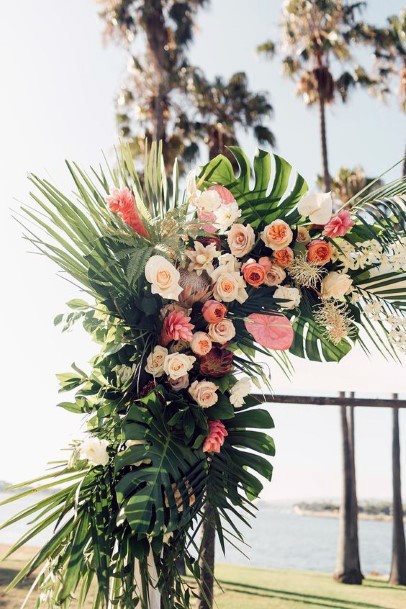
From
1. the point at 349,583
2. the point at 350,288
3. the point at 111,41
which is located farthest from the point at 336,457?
the point at 350,288

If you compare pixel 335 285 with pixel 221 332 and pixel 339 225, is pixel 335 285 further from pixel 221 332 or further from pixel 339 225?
pixel 221 332

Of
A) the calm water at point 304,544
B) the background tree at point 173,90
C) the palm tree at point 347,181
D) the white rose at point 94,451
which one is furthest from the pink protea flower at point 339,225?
the calm water at point 304,544

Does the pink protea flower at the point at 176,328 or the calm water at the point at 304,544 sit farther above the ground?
the pink protea flower at the point at 176,328

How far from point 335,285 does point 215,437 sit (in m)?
0.57

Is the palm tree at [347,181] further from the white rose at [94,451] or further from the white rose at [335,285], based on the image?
the white rose at [94,451]

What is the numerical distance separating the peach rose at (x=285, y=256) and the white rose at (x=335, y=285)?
0.41 ft

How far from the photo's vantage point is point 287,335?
1.97 meters

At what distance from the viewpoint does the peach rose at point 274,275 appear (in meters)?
1.98

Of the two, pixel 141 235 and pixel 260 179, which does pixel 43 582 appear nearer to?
pixel 141 235

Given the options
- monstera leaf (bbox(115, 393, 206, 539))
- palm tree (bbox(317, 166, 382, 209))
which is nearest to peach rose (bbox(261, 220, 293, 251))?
monstera leaf (bbox(115, 393, 206, 539))

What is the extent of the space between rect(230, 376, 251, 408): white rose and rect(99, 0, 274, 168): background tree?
31.3 ft

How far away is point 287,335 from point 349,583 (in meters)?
11.0

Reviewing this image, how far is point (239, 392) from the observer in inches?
72.6

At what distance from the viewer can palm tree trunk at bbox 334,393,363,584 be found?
39.1 feet
